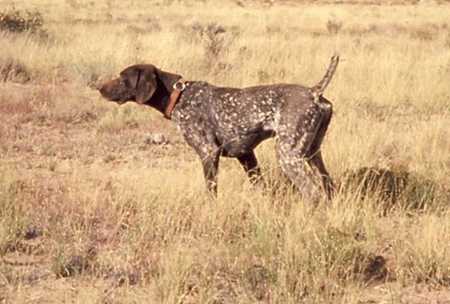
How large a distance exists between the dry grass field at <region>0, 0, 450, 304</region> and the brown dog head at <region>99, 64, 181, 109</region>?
821mm

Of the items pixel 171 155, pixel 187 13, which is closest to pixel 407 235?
pixel 171 155

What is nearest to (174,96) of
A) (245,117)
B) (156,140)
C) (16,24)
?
(245,117)

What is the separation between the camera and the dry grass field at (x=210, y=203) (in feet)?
19.0

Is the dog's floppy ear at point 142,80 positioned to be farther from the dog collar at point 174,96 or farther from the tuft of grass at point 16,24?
the tuft of grass at point 16,24

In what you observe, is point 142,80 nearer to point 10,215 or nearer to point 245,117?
point 245,117

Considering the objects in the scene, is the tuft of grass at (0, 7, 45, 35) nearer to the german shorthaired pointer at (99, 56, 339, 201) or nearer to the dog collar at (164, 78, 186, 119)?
the german shorthaired pointer at (99, 56, 339, 201)

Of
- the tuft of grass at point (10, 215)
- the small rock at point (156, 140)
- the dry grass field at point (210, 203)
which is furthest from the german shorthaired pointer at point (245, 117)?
the small rock at point (156, 140)

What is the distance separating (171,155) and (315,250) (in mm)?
5148

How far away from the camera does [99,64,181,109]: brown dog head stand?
7.98 meters

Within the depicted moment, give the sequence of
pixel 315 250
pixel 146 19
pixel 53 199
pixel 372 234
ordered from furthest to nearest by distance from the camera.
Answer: pixel 146 19 → pixel 53 199 → pixel 372 234 → pixel 315 250

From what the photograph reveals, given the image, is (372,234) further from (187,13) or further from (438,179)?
(187,13)

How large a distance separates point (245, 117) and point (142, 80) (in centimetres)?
117

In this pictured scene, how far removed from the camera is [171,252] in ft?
20.0

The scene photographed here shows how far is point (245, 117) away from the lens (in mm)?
7574
